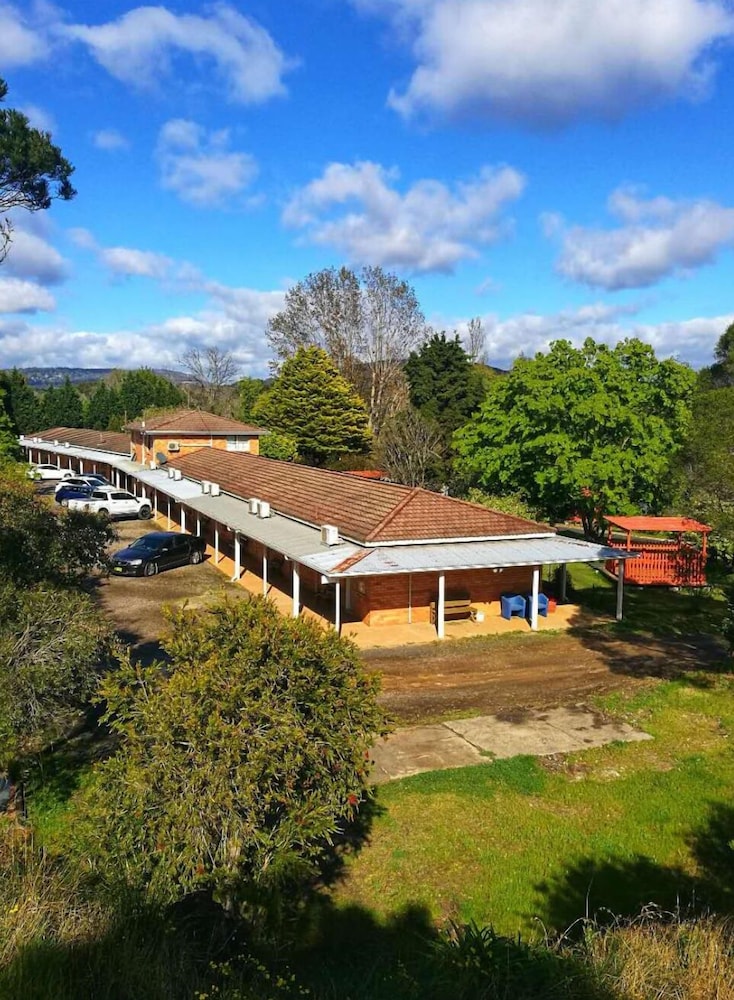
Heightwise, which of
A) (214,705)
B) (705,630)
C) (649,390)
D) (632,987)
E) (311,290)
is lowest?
(705,630)

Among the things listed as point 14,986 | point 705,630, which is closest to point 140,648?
point 14,986

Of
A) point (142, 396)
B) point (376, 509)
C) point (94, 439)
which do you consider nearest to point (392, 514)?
point (376, 509)

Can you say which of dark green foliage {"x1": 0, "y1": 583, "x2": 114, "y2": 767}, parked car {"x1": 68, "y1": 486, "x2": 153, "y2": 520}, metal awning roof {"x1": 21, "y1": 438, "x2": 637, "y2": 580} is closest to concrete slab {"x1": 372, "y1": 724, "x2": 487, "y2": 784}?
dark green foliage {"x1": 0, "y1": 583, "x2": 114, "y2": 767}

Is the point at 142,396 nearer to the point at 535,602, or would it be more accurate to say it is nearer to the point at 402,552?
the point at 402,552

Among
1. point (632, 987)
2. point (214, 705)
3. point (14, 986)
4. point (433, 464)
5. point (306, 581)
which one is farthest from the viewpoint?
point (433, 464)

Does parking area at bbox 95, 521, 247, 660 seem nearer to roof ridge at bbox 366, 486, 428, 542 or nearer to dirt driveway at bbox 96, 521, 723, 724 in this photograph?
dirt driveway at bbox 96, 521, 723, 724

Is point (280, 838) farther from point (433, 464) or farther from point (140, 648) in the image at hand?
point (433, 464)

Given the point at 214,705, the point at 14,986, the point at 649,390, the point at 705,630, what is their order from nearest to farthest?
the point at 14,986, the point at 214,705, the point at 705,630, the point at 649,390
